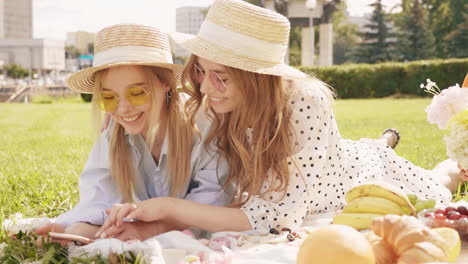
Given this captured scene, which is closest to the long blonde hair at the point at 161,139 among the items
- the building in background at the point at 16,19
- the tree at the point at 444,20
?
the tree at the point at 444,20

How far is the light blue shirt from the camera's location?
349cm

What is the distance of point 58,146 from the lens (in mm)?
9664

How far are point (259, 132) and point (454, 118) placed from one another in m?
1.04

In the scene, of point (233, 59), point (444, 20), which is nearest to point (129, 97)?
point (233, 59)

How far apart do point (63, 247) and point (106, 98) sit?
0.91 m

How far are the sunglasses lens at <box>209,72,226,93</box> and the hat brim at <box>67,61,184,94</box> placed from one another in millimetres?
413

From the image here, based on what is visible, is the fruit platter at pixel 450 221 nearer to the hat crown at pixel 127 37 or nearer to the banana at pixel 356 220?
the banana at pixel 356 220

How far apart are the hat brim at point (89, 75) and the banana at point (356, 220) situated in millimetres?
1342

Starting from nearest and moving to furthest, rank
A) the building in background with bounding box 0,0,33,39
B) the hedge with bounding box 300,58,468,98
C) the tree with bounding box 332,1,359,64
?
the hedge with bounding box 300,58,468,98 → the tree with bounding box 332,1,359,64 → the building in background with bounding box 0,0,33,39

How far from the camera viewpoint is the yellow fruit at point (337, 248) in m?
2.42

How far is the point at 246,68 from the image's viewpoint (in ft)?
10.3

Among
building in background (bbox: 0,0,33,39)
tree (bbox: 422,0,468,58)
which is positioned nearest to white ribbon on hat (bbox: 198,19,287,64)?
tree (bbox: 422,0,468,58)

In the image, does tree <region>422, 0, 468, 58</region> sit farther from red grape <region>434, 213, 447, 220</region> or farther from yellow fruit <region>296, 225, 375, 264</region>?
yellow fruit <region>296, 225, 375, 264</region>

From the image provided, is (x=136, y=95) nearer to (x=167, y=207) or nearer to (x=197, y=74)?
(x=197, y=74)
